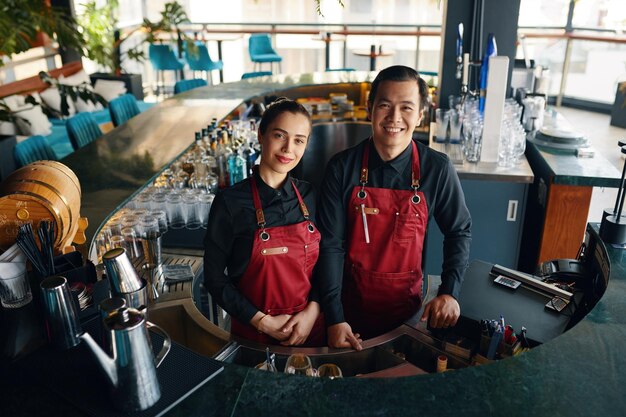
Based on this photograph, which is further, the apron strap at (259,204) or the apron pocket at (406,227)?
the apron pocket at (406,227)

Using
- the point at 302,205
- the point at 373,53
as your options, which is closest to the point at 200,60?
the point at 373,53

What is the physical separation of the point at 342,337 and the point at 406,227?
49cm

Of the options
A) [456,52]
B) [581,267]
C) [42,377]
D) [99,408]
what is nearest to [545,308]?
[581,267]

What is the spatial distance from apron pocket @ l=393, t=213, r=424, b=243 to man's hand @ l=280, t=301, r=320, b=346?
0.41 m

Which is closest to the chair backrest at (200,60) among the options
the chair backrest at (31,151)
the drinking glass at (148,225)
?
the chair backrest at (31,151)

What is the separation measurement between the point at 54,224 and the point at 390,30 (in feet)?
30.1

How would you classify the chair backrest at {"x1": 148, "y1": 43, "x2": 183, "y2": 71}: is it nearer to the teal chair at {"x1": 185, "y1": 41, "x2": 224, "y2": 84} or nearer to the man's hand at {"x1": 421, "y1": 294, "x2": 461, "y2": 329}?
the teal chair at {"x1": 185, "y1": 41, "x2": 224, "y2": 84}

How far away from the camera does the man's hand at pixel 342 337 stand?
1.86 m

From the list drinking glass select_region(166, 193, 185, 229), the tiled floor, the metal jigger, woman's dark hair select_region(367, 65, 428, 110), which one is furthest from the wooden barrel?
the tiled floor

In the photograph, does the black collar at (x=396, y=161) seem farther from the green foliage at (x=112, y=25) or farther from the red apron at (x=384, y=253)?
the green foliage at (x=112, y=25)

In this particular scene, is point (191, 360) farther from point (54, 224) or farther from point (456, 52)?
point (456, 52)

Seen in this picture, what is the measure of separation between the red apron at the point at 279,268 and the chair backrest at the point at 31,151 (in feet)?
8.47

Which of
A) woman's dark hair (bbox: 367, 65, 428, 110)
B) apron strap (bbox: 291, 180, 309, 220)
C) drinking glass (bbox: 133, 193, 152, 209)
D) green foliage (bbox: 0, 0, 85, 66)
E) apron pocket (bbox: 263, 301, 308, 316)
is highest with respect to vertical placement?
green foliage (bbox: 0, 0, 85, 66)

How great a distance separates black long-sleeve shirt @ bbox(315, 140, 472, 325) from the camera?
6.69ft
